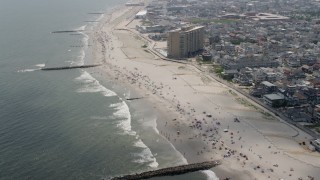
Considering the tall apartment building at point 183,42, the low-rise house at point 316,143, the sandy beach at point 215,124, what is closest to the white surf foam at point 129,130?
the sandy beach at point 215,124

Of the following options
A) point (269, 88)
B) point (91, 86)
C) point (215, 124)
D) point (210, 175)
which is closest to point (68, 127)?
point (215, 124)

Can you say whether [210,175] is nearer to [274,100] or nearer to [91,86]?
[274,100]

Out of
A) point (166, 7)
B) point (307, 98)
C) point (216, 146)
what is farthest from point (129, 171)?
point (166, 7)

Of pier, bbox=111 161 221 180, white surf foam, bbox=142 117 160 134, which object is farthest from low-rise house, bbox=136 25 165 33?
pier, bbox=111 161 221 180

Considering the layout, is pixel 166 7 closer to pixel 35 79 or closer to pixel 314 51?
pixel 314 51

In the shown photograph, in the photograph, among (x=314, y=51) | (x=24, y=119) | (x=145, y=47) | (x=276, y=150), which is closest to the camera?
(x=276, y=150)

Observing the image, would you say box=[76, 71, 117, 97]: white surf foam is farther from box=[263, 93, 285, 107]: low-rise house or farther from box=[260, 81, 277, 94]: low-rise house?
box=[263, 93, 285, 107]: low-rise house

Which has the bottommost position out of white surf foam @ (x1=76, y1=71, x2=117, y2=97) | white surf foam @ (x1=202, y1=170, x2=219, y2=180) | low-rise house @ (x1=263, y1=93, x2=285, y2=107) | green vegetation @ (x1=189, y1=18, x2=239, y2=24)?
white surf foam @ (x1=202, y1=170, x2=219, y2=180)
